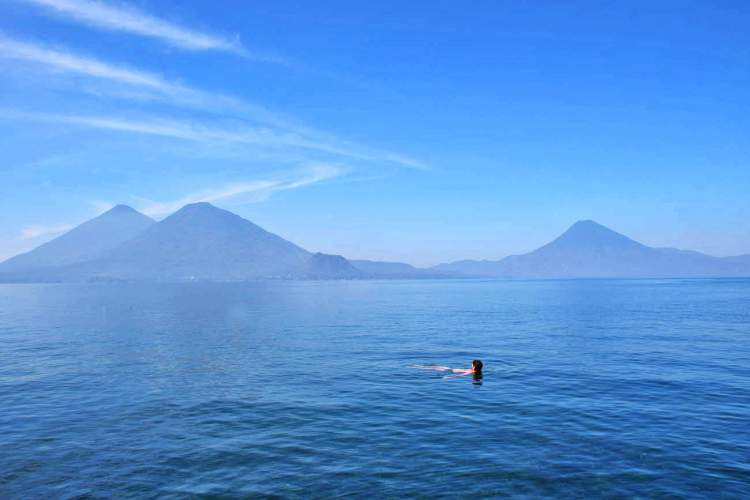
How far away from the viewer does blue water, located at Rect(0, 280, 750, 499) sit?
75.2 feet

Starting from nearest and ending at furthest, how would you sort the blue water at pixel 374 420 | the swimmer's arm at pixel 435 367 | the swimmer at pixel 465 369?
the blue water at pixel 374 420, the swimmer at pixel 465 369, the swimmer's arm at pixel 435 367

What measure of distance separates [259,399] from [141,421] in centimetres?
856

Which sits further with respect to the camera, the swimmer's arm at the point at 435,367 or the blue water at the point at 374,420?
the swimmer's arm at the point at 435,367

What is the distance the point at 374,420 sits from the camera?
1276 inches

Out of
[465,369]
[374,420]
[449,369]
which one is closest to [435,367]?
[449,369]

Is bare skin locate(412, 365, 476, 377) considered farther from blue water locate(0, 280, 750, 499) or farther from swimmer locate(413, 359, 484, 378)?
blue water locate(0, 280, 750, 499)

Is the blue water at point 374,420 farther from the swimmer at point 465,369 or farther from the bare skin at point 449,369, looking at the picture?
the bare skin at point 449,369

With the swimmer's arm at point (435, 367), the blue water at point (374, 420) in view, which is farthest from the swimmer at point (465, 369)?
the blue water at point (374, 420)

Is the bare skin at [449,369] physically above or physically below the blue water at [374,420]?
above

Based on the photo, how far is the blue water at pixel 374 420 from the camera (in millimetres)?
22906

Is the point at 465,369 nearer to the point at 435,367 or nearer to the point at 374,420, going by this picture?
the point at 435,367

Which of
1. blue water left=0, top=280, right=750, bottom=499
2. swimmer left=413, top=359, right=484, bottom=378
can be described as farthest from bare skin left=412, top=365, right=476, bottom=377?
blue water left=0, top=280, right=750, bottom=499

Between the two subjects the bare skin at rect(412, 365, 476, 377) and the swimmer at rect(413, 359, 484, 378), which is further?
the bare skin at rect(412, 365, 476, 377)

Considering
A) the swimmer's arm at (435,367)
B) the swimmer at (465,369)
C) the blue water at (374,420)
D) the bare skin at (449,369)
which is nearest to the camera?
the blue water at (374,420)
